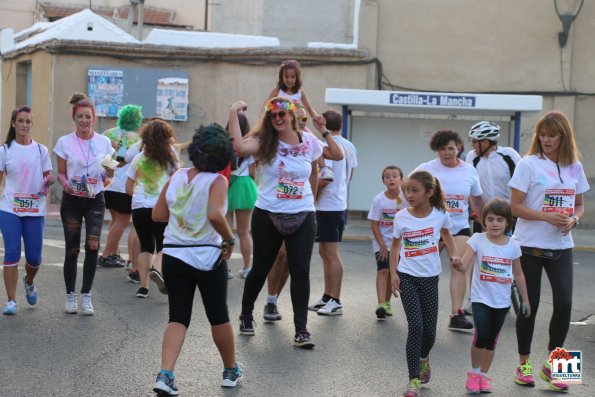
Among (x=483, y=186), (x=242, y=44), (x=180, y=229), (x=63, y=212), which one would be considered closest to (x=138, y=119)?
(x=63, y=212)

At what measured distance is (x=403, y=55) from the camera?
20.3 metres

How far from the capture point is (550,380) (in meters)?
6.90

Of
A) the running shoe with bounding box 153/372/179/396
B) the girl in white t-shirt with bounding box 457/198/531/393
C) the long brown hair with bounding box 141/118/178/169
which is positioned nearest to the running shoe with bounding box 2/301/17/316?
the long brown hair with bounding box 141/118/178/169

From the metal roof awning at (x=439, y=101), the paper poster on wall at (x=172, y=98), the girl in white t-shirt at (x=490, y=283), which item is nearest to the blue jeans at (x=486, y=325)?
the girl in white t-shirt at (x=490, y=283)

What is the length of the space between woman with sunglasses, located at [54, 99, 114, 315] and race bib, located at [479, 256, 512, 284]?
359cm

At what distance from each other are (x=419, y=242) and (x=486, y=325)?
27.5 inches

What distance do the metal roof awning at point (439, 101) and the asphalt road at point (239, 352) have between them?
289 inches

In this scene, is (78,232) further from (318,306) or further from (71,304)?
(318,306)

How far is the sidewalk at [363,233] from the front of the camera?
1719 cm

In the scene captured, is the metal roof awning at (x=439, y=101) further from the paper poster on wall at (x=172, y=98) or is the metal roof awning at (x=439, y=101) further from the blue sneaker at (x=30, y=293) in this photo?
the blue sneaker at (x=30, y=293)

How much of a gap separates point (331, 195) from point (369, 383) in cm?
288

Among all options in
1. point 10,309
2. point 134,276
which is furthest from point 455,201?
point 10,309

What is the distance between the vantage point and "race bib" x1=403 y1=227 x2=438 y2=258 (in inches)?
268

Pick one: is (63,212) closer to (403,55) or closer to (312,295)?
(312,295)
